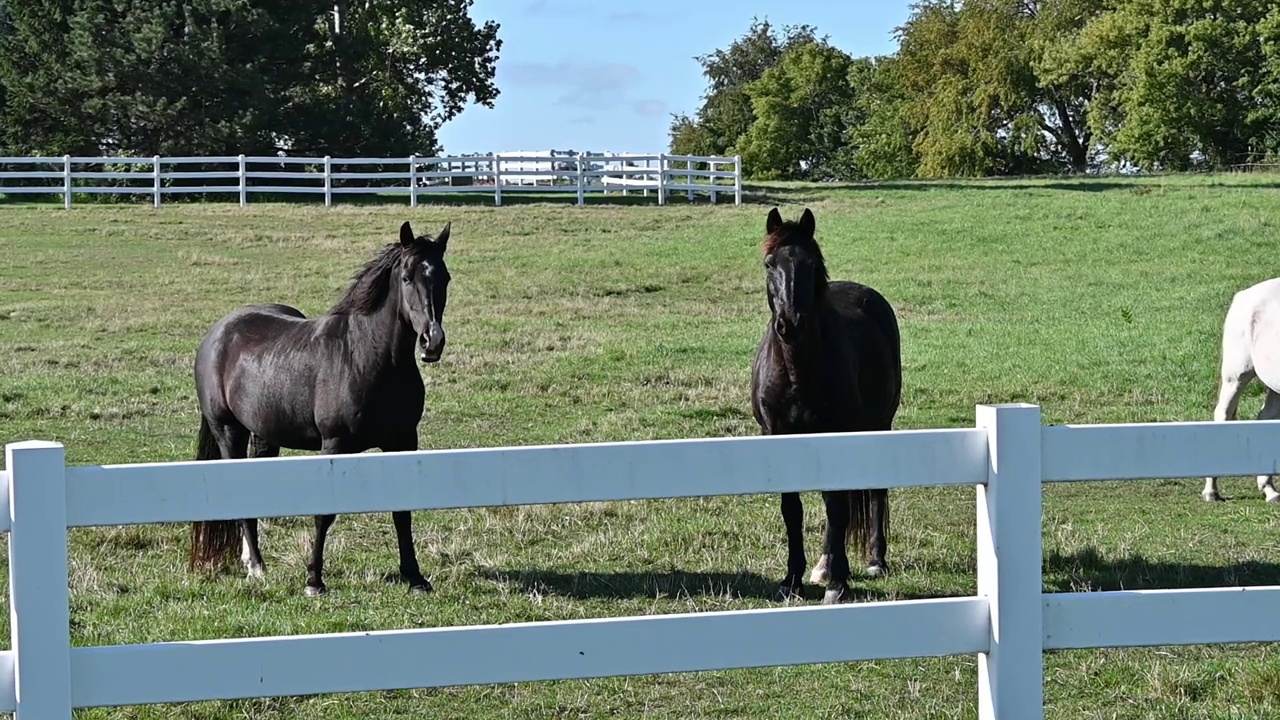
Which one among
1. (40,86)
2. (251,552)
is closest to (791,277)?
(251,552)

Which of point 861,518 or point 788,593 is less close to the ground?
point 861,518

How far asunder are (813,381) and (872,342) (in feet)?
3.58

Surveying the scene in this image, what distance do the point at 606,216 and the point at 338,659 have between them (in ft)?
97.9

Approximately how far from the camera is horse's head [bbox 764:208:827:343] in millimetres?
7328

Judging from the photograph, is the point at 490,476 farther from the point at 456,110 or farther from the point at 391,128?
the point at 456,110

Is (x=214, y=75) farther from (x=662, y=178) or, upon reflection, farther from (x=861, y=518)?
(x=861, y=518)

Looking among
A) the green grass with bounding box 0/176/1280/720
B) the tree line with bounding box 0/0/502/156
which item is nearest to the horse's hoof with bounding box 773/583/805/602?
the green grass with bounding box 0/176/1280/720

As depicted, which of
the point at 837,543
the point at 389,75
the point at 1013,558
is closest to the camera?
the point at 1013,558

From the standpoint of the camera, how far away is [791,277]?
7336 millimetres

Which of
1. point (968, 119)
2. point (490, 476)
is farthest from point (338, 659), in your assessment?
point (968, 119)

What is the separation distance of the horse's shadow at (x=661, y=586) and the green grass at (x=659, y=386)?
1.1 inches

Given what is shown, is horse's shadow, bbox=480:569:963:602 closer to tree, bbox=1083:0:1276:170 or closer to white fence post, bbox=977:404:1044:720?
white fence post, bbox=977:404:1044:720

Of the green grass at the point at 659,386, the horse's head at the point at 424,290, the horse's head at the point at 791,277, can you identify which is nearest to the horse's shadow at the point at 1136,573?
the green grass at the point at 659,386

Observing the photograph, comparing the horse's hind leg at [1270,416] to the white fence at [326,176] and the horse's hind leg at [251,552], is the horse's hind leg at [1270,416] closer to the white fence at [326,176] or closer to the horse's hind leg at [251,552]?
the horse's hind leg at [251,552]
